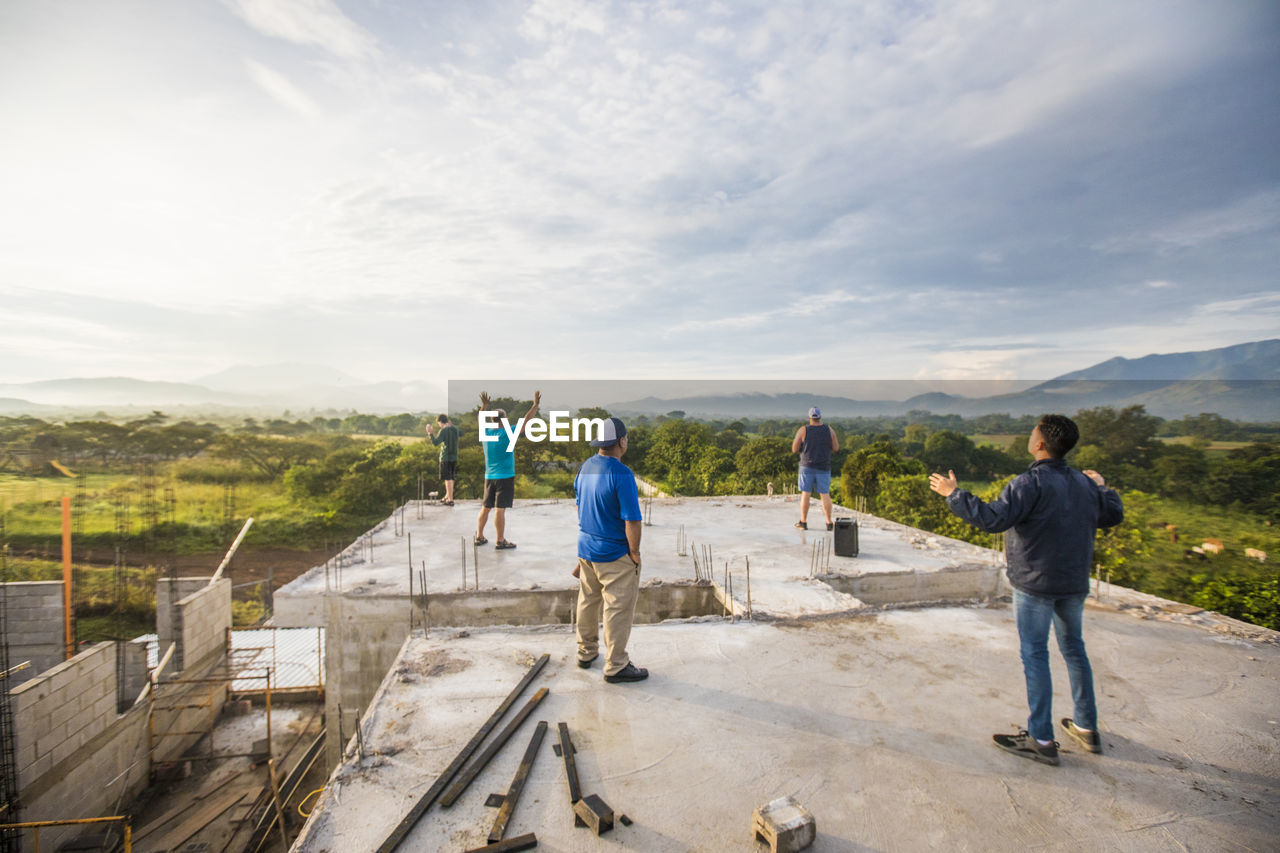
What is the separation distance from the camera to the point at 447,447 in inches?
413

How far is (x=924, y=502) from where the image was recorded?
66.3 feet

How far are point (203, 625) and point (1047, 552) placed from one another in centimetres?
1295

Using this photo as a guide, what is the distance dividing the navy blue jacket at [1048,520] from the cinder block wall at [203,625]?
39.7 ft

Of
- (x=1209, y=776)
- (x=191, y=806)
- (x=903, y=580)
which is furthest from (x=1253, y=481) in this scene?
(x=191, y=806)

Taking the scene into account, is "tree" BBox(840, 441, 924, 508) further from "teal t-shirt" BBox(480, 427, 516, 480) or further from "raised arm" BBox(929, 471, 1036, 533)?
"raised arm" BBox(929, 471, 1036, 533)

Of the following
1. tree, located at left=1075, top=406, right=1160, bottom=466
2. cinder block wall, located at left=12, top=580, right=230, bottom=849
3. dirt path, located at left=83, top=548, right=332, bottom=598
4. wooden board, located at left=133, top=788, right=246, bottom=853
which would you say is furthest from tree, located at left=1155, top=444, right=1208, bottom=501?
dirt path, located at left=83, top=548, right=332, bottom=598

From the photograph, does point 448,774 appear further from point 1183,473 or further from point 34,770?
point 1183,473

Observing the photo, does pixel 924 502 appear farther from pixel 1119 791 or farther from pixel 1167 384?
pixel 1167 384

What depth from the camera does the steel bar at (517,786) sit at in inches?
105

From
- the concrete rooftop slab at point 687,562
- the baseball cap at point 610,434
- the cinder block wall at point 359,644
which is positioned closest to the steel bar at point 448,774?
the baseball cap at point 610,434

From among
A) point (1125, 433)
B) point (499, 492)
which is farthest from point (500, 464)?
point (1125, 433)

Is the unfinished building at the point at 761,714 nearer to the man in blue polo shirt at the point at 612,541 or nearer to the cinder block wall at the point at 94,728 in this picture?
the cinder block wall at the point at 94,728

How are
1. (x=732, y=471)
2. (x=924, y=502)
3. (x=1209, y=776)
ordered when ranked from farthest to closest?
(x=732, y=471) → (x=924, y=502) → (x=1209, y=776)

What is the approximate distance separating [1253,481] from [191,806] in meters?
32.1
